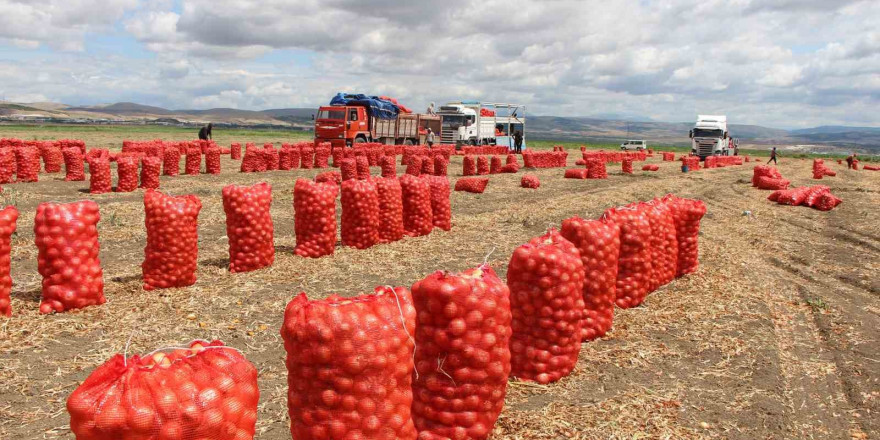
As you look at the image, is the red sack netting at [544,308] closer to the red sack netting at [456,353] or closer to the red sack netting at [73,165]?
the red sack netting at [456,353]

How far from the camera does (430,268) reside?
10.2 m

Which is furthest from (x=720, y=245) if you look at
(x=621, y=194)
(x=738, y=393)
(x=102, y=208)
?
(x=102, y=208)

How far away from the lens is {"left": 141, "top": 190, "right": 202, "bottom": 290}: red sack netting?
8.71 m

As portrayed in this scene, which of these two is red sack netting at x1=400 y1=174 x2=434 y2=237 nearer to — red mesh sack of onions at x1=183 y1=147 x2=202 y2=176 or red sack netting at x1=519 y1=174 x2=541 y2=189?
red sack netting at x1=519 y1=174 x2=541 y2=189

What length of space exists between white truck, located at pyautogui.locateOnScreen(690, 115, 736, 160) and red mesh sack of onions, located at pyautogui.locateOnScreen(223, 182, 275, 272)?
42078mm

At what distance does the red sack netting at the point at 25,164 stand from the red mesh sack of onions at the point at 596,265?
66.7 feet


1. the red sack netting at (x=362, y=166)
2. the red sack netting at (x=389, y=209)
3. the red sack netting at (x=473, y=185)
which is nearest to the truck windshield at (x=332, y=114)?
the red sack netting at (x=362, y=166)

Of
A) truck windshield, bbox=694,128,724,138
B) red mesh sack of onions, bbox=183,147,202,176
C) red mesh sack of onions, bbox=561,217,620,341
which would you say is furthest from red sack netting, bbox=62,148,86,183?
truck windshield, bbox=694,128,724,138

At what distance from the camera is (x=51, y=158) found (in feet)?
77.7

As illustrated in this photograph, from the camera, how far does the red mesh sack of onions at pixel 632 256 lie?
7898 mm

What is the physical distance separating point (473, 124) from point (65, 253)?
3872 cm

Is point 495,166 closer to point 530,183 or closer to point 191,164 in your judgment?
point 530,183

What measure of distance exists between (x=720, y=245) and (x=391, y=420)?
34.5ft

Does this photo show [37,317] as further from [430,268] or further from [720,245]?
[720,245]
